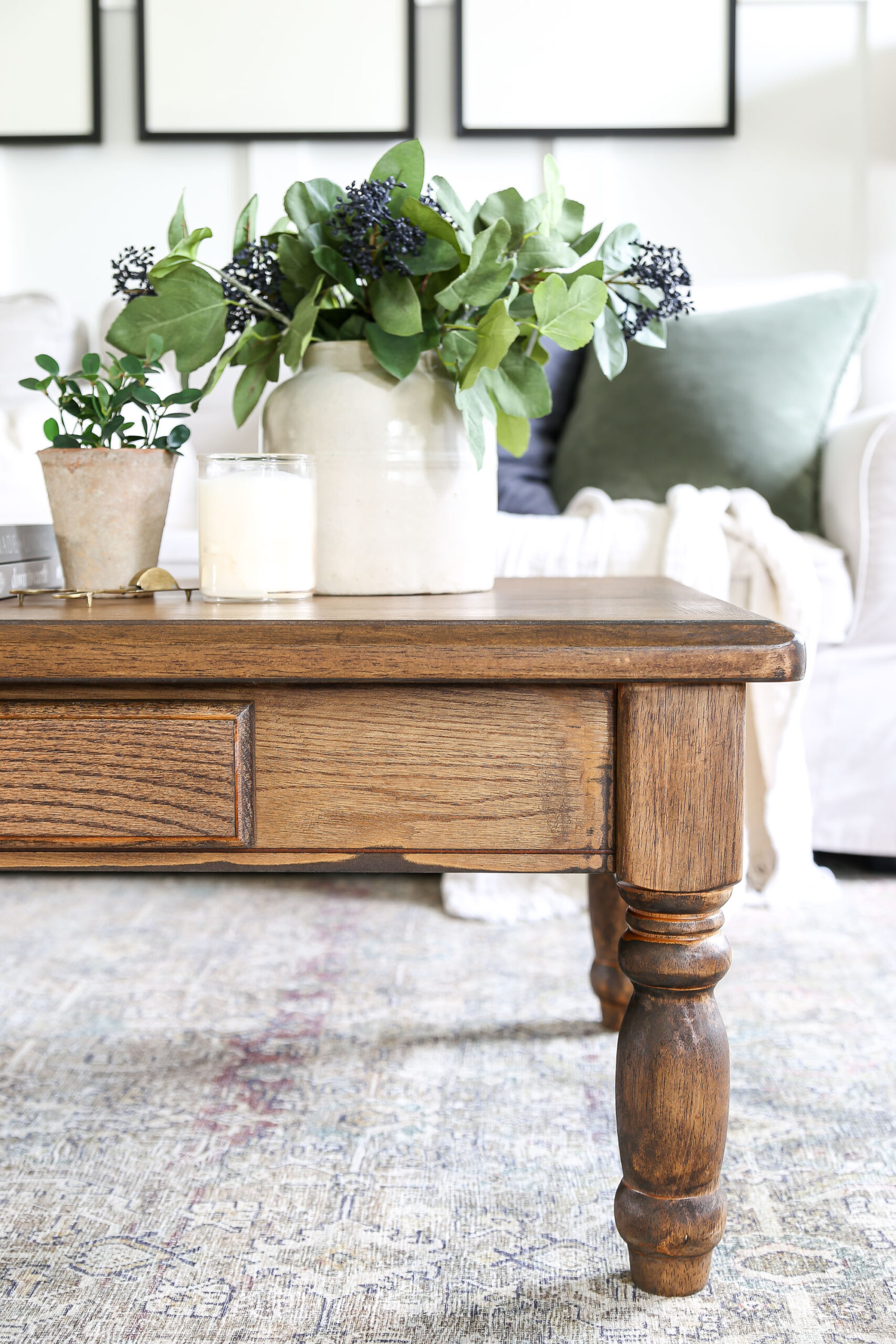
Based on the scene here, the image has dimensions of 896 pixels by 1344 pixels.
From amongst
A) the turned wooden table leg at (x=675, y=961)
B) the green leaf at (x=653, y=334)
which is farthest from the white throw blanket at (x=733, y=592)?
the turned wooden table leg at (x=675, y=961)

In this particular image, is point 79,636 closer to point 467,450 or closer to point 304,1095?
point 467,450

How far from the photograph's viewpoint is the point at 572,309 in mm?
797

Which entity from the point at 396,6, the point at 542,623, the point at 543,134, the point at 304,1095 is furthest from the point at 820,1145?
the point at 396,6

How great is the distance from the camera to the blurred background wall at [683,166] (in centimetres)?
243

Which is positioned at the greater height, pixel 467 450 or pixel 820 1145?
pixel 467 450

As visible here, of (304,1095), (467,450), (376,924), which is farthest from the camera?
(376,924)

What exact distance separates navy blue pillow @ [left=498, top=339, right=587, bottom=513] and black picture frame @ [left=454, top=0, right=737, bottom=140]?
0.59 meters

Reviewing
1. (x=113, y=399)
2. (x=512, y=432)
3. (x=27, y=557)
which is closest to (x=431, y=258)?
(x=512, y=432)

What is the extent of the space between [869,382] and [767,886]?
1.41 m

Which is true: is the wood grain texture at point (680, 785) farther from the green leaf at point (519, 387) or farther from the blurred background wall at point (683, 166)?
the blurred background wall at point (683, 166)

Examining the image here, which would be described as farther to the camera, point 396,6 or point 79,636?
point 396,6

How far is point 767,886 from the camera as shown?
1.49 metres

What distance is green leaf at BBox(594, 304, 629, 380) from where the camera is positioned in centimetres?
88

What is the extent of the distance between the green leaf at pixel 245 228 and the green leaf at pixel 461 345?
183 mm
